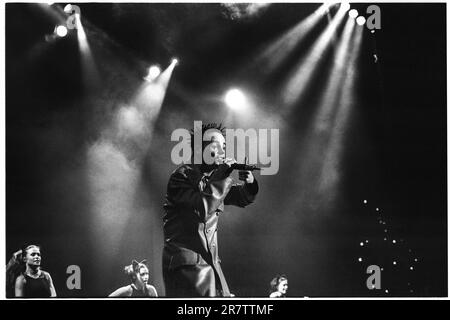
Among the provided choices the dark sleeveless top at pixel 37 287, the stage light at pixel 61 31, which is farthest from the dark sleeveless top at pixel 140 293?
the stage light at pixel 61 31

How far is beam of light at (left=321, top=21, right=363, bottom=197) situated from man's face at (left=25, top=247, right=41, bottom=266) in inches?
93.0

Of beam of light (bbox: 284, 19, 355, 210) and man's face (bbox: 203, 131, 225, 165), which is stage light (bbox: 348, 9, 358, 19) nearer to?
beam of light (bbox: 284, 19, 355, 210)

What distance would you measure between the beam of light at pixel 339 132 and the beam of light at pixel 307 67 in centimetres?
20

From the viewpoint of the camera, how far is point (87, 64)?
498 cm

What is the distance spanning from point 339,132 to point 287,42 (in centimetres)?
85

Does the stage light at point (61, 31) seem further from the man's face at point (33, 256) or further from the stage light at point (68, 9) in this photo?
the man's face at point (33, 256)

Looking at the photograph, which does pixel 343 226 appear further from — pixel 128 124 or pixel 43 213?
pixel 43 213

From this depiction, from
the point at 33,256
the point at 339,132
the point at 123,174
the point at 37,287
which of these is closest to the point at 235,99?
the point at 339,132

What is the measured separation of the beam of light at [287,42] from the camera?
16.4 feet

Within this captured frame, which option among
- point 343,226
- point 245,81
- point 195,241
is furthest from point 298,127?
point 195,241

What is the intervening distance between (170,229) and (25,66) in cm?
178

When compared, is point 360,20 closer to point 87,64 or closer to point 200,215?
point 200,215

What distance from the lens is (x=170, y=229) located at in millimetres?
4879
